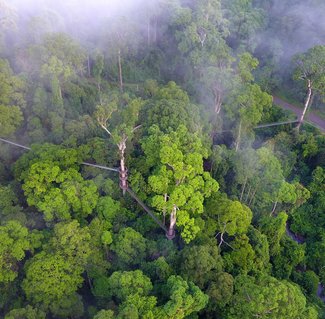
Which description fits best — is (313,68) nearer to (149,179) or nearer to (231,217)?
(231,217)

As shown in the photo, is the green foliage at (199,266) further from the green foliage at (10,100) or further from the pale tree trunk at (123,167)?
the green foliage at (10,100)

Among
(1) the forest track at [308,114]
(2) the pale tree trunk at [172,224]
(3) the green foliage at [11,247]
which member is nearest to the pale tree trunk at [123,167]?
(2) the pale tree trunk at [172,224]

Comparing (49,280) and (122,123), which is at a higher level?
(122,123)

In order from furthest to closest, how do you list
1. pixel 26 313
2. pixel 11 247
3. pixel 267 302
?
pixel 11 247
pixel 267 302
pixel 26 313

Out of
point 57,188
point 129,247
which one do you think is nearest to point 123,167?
point 57,188

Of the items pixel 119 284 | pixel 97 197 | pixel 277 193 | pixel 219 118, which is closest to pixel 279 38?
pixel 219 118

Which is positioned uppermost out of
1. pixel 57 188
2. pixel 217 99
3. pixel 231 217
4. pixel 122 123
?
pixel 217 99

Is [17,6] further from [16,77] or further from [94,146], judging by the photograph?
[94,146]
